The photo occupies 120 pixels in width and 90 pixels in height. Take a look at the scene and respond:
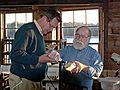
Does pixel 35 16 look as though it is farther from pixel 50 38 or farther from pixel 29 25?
pixel 29 25

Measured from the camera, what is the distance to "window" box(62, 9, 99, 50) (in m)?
4.66

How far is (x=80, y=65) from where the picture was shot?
8.05 feet

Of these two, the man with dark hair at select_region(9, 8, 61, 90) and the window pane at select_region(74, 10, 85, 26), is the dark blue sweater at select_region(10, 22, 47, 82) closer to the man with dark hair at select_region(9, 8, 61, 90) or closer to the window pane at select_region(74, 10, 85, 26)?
the man with dark hair at select_region(9, 8, 61, 90)

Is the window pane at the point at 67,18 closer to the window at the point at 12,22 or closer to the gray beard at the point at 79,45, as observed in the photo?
the window at the point at 12,22

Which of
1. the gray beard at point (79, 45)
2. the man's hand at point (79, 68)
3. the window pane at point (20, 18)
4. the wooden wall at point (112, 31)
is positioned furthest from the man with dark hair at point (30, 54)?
the window pane at point (20, 18)

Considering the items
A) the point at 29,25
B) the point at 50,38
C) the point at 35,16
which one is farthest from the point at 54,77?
the point at 29,25

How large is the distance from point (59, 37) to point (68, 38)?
0.50 ft

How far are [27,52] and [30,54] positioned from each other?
1.1 inches

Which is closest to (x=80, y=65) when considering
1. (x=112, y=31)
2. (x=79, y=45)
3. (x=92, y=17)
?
(x=79, y=45)

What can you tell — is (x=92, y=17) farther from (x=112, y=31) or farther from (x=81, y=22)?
(x=112, y=31)

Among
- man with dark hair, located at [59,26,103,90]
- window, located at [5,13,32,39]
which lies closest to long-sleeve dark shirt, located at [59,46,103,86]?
man with dark hair, located at [59,26,103,90]

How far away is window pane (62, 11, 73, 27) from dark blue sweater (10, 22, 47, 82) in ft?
8.07

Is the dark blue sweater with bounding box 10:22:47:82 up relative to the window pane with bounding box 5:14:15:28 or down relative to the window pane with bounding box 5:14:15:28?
down

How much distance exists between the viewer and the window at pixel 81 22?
466cm
